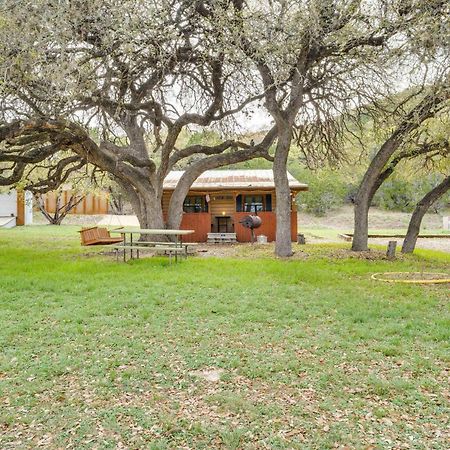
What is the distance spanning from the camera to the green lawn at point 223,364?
10.6 feet

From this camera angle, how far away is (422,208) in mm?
13047

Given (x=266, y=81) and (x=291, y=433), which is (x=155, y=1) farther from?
(x=291, y=433)

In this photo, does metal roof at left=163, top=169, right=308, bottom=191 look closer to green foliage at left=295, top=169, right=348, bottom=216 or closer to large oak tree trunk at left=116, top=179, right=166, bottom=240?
large oak tree trunk at left=116, top=179, right=166, bottom=240

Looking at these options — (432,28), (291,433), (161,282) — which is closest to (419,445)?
(291,433)

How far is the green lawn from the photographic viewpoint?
322 centimetres

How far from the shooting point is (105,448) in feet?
9.95

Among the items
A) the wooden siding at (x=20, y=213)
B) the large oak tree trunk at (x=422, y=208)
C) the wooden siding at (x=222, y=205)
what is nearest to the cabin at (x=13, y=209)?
the wooden siding at (x=20, y=213)

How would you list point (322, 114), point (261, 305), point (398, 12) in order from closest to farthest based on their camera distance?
1. point (261, 305)
2. point (398, 12)
3. point (322, 114)

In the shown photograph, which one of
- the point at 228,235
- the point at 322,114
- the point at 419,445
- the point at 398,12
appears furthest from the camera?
the point at 228,235

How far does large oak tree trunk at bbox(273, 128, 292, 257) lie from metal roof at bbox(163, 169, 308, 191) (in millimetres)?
5101

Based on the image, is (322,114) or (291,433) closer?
(291,433)

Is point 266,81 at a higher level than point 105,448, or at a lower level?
higher

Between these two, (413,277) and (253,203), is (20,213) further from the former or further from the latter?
(413,277)

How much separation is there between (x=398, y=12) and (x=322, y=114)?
199 inches
